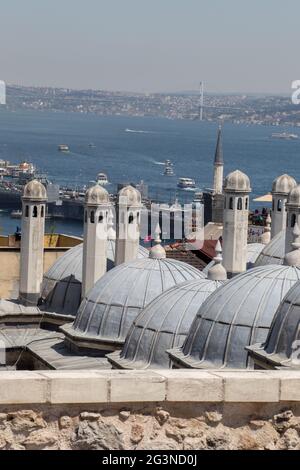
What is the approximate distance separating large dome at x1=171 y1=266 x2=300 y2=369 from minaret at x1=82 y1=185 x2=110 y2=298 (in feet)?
21.9

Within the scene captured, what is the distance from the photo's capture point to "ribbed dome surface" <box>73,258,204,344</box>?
22375 millimetres

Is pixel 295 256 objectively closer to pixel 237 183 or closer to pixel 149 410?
pixel 237 183

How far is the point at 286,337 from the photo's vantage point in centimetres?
1520

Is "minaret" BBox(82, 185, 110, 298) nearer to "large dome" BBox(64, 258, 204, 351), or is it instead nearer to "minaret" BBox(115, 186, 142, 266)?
"minaret" BBox(115, 186, 142, 266)

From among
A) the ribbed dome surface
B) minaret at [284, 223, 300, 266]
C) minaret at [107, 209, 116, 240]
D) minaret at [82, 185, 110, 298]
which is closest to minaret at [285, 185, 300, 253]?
the ribbed dome surface

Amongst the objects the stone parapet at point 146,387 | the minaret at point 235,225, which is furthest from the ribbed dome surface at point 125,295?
the stone parapet at point 146,387

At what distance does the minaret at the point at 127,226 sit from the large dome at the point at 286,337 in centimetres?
934

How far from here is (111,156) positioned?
175 meters

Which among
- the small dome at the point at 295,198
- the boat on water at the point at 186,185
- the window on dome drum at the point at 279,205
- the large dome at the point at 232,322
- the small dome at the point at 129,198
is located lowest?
the boat on water at the point at 186,185

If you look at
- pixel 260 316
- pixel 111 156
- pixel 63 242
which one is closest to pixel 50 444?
pixel 260 316

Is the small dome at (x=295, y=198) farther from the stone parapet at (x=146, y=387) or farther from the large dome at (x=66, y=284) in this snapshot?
the stone parapet at (x=146, y=387)

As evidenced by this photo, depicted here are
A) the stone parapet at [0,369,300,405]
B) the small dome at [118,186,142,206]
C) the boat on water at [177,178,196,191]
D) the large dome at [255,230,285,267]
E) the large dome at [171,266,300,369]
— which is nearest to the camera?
the stone parapet at [0,369,300,405]

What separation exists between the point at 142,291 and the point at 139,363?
3.19m

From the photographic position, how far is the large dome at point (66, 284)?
25875mm
